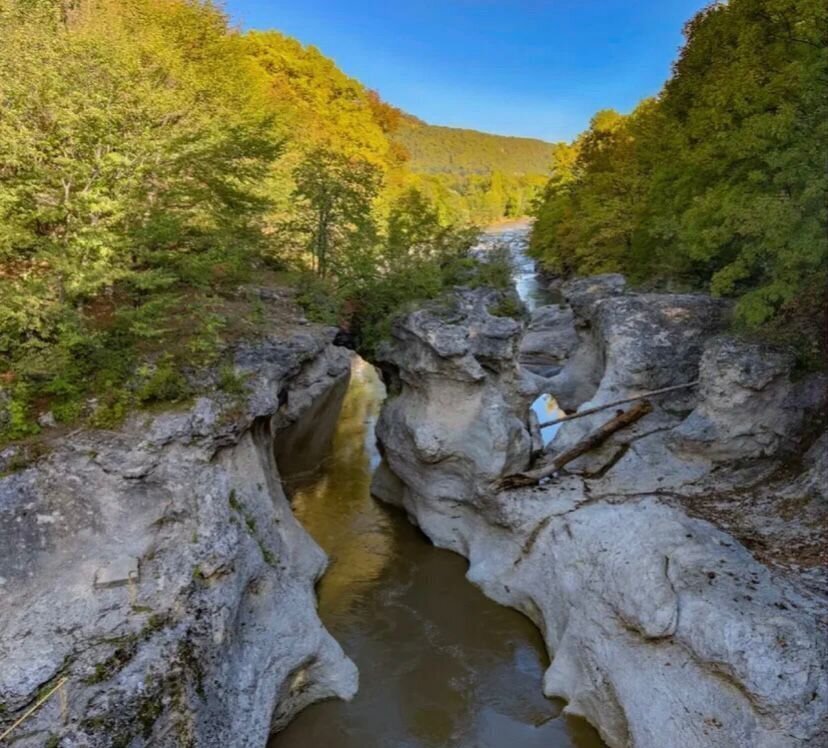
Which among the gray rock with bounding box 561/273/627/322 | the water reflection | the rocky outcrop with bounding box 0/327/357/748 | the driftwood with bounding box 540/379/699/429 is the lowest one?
the water reflection

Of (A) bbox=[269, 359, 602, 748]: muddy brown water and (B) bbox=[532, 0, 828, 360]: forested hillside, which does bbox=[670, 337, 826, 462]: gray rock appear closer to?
(B) bbox=[532, 0, 828, 360]: forested hillside

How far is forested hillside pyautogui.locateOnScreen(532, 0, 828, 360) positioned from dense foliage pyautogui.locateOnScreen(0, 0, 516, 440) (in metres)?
6.93

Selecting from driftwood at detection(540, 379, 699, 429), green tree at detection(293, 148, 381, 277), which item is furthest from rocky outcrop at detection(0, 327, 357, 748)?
driftwood at detection(540, 379, 699, 429)

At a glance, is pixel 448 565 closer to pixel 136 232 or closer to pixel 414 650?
pixel 414 650

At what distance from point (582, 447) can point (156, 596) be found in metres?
9.39

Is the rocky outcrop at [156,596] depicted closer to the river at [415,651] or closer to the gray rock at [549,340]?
the river at [415,651]

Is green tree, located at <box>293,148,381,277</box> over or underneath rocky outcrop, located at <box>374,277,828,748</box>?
over

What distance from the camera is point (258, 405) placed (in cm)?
1042

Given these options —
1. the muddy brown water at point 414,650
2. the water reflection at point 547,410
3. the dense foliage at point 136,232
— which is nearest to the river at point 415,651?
the muddy brown water at point 414,650

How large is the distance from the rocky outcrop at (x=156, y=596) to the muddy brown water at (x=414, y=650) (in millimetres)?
640

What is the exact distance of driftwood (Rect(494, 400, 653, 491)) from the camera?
1337cm

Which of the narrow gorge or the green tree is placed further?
the green tree

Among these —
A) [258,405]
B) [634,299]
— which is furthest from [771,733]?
[634,299]

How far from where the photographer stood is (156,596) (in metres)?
7.62
